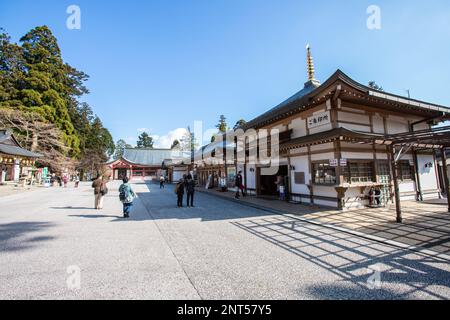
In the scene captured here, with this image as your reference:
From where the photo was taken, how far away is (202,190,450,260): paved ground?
4.71 m

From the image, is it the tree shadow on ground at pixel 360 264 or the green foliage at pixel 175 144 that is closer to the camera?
the tree shadow on ground at pixel 360 264

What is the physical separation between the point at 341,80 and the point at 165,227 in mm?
7949

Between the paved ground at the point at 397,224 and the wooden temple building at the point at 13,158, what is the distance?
23470 millimetres

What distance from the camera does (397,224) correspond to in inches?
241

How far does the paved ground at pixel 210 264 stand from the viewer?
9.32 feet

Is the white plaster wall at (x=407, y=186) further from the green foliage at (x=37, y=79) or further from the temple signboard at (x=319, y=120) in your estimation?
the green foliage at (x=37, y=79)

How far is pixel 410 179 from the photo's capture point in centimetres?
1071

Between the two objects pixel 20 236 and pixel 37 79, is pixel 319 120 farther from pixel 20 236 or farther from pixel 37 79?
pixel 37 79

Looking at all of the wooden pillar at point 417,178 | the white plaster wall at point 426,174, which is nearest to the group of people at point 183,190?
the wooden pillar at point 417,178

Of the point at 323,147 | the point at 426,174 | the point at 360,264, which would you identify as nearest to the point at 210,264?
the point at 360,264

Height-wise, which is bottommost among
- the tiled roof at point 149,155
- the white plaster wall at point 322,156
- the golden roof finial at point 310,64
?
the white plaster wall at point 322,156

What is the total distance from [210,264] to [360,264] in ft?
8.91

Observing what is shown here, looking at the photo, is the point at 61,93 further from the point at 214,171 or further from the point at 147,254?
the point at 147,254
